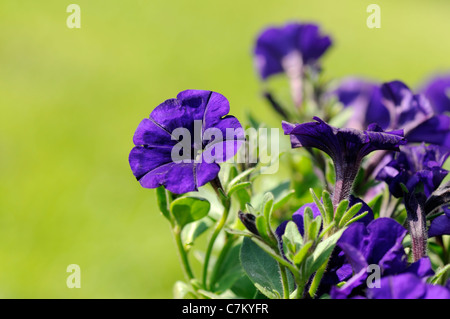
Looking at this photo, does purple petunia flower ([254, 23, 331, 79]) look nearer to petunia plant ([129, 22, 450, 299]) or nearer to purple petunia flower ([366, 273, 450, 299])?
A: petunia plant ([129, 22, 450, 299])

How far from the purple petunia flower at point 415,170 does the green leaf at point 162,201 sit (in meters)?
0.23

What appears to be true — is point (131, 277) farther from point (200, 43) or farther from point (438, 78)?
point (200, 43)

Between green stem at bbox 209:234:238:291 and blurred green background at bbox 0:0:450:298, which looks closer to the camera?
green stem at bbox 209:234:238:291

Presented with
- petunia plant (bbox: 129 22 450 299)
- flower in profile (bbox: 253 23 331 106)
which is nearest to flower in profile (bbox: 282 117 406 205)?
petunia plant (bbox: 129 22 450 299)

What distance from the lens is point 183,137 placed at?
1.54ft

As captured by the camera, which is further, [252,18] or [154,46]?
[252,18]

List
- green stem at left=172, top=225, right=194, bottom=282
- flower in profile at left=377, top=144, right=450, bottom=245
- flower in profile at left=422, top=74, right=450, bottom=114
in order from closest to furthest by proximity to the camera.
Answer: flower in profile at left=377, top=144, right=450, bottom=245, green stem at left=172, top=225, right=194, bottom=282, flower in profile at left=422, top=74, right=450, bottom=114

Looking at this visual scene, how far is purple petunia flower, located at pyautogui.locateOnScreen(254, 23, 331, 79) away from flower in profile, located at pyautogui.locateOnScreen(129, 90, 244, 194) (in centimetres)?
47

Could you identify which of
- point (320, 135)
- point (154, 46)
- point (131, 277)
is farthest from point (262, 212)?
point (154, 46)

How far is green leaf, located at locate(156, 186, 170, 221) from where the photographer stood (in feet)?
1.67

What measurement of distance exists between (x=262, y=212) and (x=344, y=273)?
0.09 metres

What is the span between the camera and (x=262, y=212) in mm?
435
